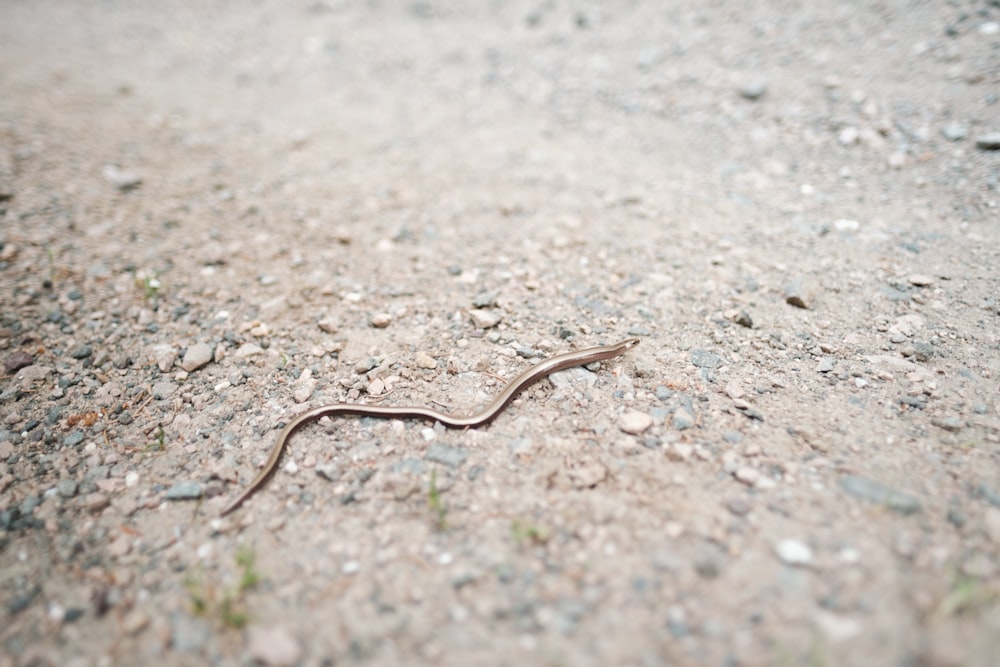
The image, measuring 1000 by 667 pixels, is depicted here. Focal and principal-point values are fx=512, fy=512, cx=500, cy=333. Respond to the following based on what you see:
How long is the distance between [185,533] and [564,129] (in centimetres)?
521

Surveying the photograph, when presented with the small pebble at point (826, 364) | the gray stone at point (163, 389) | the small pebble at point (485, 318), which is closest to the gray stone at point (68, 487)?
the gray stone at point (163, 389)

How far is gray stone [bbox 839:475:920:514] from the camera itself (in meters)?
2.27

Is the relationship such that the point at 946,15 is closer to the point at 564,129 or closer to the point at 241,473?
the point at 564,129

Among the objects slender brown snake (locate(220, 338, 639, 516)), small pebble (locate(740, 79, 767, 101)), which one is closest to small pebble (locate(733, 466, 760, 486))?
slender brown snake (locate(220, 338, 639, 516))

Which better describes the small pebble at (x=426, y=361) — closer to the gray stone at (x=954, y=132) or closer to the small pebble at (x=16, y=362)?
the small pebble at (x=16, y=362)

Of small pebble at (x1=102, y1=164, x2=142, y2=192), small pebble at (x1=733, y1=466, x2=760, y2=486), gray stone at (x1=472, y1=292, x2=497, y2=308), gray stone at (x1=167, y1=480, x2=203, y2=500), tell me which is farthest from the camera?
small pebble at (x1=102, y1=164, x2=142, y2=192)

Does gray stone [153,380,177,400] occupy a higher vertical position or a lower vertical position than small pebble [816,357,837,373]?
higher

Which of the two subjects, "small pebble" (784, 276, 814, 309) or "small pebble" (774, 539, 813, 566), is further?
"small pebble" (784, 276, 814, 309)

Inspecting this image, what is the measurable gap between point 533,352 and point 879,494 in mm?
1927

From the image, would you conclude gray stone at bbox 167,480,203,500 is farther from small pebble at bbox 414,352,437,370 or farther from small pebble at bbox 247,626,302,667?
small pebble at bbox 414,352,437,370

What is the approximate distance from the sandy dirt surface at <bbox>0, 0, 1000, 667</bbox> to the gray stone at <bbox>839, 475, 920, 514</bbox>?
13 millimetres

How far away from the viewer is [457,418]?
2.92 metres

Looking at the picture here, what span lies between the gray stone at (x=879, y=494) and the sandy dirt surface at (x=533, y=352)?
1 centimetres

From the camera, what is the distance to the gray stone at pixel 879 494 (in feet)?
7.44
